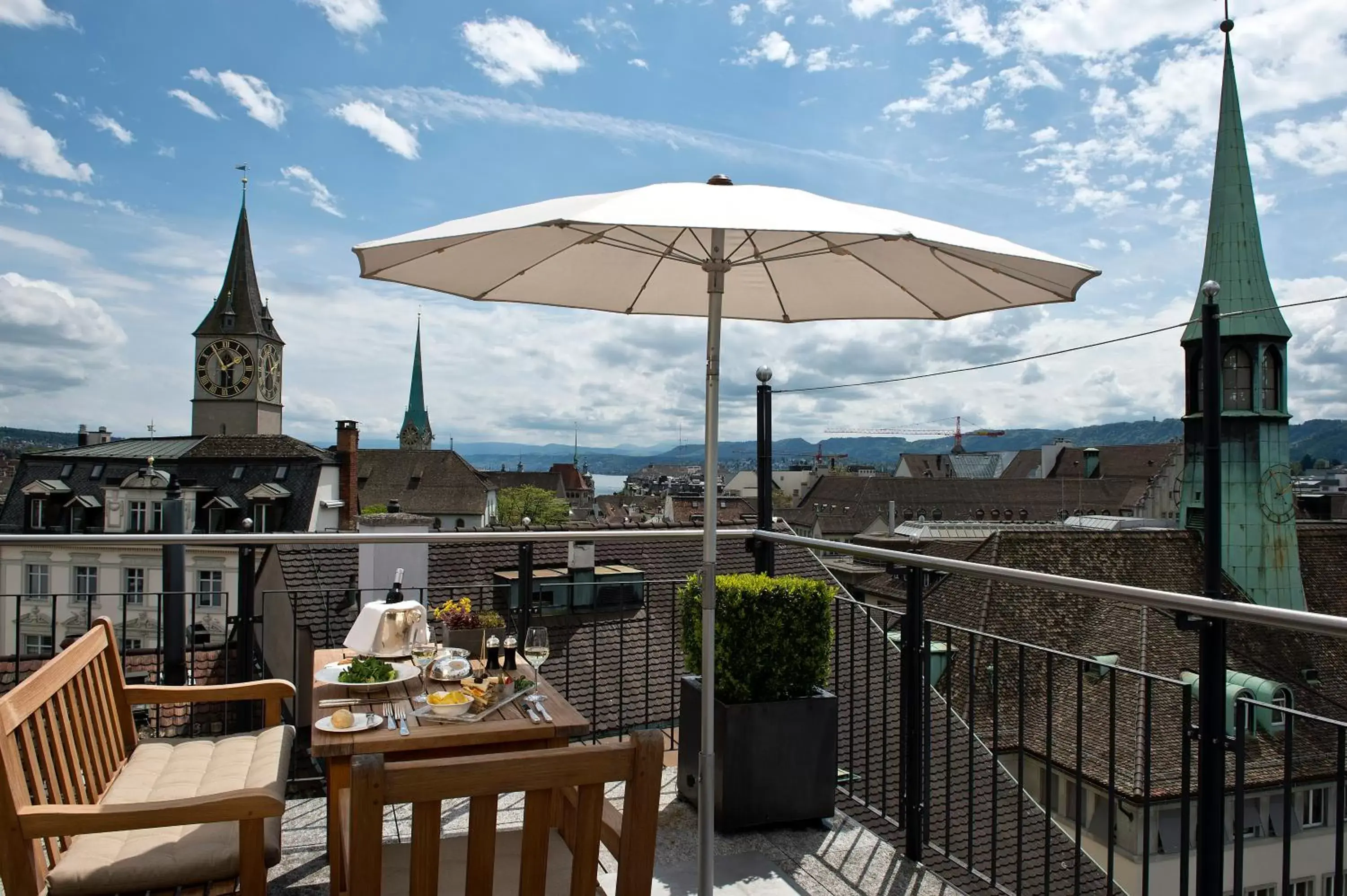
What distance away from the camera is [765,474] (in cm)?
476

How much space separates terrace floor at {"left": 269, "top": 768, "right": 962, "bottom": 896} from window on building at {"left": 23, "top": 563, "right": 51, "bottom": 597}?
137 feet

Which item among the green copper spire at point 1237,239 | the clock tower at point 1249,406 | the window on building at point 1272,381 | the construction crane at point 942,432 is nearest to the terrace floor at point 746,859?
the clock tower at point 1249,406

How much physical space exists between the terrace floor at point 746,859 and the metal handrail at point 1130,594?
1.07 metres

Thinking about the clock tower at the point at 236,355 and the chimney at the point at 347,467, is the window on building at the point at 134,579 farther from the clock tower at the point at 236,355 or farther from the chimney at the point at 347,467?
the clock tower at the point at 236,355

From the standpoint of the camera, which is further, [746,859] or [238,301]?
[238,301]

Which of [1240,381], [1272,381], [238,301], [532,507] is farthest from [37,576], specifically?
[1272,381]

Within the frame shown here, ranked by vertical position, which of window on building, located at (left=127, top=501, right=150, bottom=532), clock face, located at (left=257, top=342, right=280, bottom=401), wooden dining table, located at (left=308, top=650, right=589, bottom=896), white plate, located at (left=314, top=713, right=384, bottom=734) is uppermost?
clock face, located at (left=257, top=342, right=280, bottom=401)

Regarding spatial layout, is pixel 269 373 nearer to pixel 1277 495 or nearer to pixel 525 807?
pixel 1277 495

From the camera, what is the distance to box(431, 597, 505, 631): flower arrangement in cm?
317

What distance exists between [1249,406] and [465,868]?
125 feet

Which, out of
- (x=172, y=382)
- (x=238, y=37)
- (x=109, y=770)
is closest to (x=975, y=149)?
(x=238, y=37)

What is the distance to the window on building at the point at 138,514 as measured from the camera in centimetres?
4359

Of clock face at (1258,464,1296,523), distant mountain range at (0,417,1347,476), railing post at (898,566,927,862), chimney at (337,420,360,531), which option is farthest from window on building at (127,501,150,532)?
clock face at (1258,464,1296,523)

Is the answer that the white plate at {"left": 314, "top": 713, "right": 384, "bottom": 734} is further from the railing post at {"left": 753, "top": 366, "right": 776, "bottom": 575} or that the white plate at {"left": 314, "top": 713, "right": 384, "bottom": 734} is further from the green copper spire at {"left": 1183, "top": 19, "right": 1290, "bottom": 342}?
the green copper spire at {"left": 1183, "top": 19, "right": 1290, "bottom": 342}
